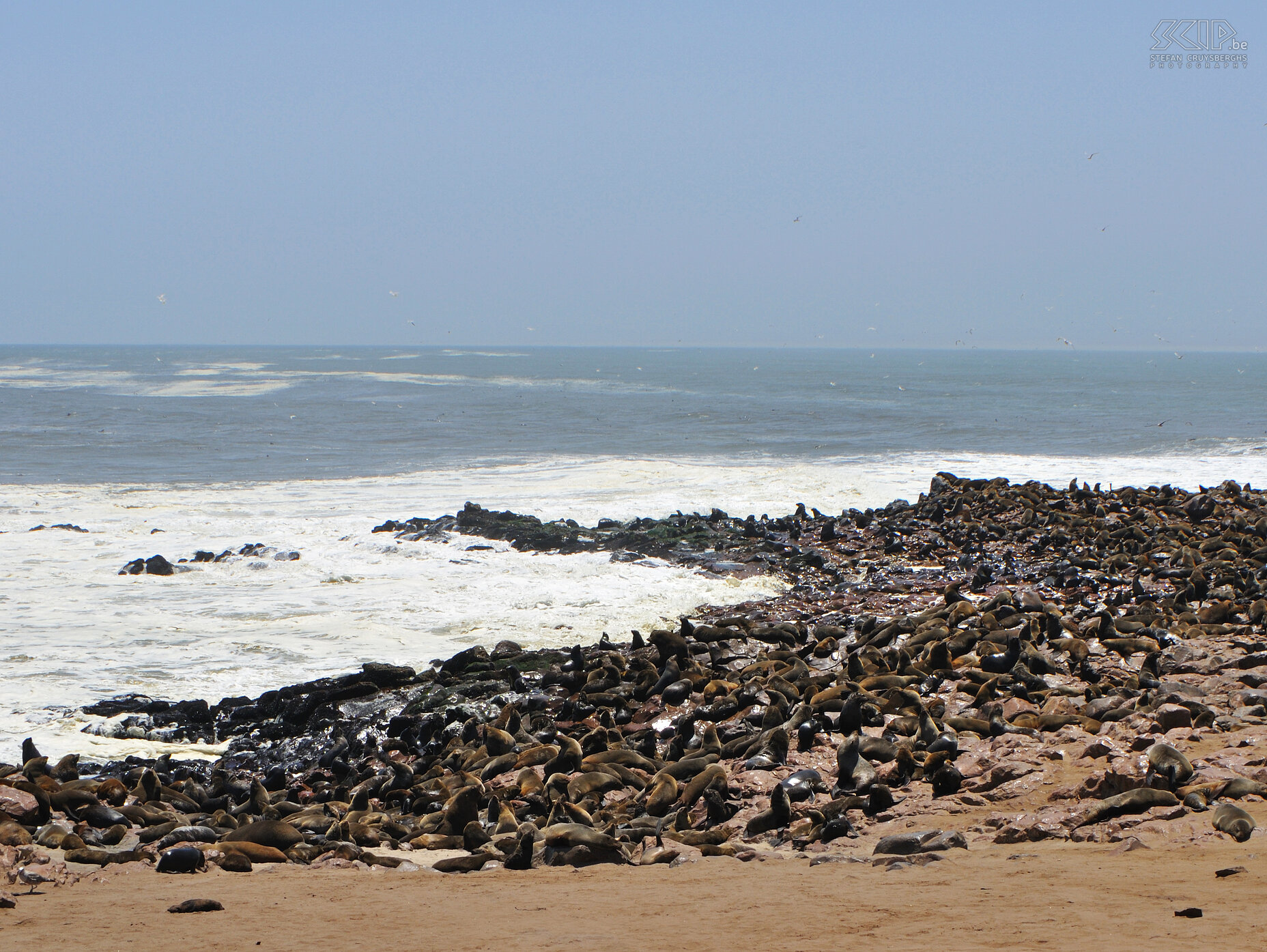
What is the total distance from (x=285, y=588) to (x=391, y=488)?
40.8 ft

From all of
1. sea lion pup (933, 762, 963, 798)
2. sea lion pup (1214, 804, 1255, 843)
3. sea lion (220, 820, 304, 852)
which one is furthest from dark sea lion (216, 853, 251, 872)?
sea lion pup (1214, 804, 1255, 843)

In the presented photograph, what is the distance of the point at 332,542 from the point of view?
18.5 meters

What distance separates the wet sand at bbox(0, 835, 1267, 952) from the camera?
4.22 metres

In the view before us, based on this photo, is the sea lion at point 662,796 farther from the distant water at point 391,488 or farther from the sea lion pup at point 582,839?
the distant water at point 391,488

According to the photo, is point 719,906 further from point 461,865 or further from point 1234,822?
point 1234,822

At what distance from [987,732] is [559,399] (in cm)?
6566

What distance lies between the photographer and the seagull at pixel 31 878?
5535 millimetres

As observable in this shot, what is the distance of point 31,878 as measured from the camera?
5.57 metres

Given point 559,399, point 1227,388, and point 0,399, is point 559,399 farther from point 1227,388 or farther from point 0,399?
point 1227,388

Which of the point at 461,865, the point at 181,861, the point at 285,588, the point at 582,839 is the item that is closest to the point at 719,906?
the point at 582,839

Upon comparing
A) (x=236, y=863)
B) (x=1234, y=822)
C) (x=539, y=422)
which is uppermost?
(x=539, y=422)

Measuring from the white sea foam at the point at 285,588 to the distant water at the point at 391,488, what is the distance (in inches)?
2.4

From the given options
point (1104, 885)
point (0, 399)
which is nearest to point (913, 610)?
point (1104, 885)

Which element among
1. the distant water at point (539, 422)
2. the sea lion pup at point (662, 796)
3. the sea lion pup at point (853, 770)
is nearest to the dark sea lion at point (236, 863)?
the sea lion pup at point (662, 796)
